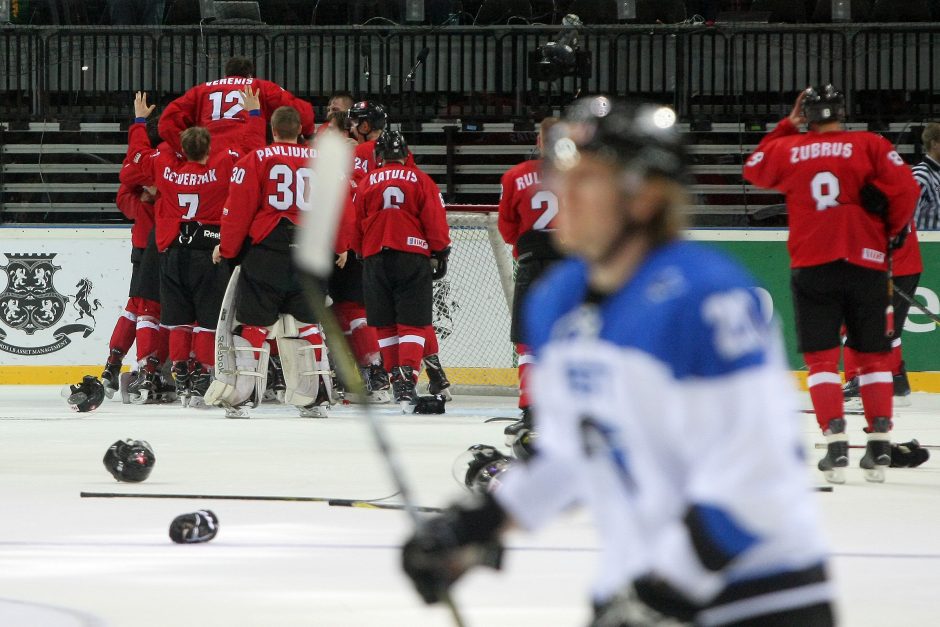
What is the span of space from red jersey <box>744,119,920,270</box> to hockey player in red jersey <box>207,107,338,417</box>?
3.13 m

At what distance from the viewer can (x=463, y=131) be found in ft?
40.8

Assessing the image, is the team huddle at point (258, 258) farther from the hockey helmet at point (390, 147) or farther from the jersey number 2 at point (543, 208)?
the jersey number 2 at point (543, 208)

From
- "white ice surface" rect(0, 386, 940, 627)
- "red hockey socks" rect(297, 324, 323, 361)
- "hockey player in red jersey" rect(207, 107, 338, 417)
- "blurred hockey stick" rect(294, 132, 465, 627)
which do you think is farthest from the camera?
"red hockey socks" rect(297, 324, 323, 361)

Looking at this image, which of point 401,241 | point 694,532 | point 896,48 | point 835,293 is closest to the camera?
point 694,532

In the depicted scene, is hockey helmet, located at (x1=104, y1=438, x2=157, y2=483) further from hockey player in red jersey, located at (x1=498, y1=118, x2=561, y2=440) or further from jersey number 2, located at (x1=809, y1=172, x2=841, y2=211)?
jersey number 2, located at (x1=809, y1=172, x2=841, y2=211)

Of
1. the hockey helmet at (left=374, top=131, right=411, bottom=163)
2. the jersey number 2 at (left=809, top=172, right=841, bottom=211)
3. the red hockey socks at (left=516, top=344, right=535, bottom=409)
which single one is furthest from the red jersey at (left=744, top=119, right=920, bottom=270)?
the hockey helmet at (left=374, top=131, right=411, bottom=163)

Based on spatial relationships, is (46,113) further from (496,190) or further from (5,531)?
(5,531)

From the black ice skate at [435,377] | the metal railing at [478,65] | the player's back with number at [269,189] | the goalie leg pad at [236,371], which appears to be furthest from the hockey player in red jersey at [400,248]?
the metal railing at [478,65]

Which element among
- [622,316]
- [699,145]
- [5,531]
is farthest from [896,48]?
[622,316]

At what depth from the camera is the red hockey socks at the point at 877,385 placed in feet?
18.1

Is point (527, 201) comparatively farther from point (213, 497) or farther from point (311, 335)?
point (213, 497)

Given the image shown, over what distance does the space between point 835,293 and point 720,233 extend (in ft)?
16.6

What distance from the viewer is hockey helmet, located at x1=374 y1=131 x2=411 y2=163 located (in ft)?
28.7

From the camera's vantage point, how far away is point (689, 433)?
1.35 metres
